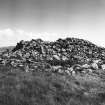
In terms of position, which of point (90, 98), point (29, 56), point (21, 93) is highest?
point (29, 56)

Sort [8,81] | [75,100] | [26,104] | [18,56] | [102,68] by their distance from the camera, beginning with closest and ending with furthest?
[26,104], [75,100], [8,81], [102,68], [18,56]

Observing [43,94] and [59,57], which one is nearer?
[43,94]

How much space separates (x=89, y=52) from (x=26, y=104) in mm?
15605

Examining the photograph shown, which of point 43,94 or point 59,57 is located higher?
point 59,57

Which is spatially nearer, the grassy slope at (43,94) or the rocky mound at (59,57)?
the grassy slope at (43,94)

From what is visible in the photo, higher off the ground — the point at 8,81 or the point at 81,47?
the point at 81,47

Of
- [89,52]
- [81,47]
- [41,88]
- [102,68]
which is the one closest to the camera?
[41,88]

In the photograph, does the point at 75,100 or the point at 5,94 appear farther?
the point at 75,100

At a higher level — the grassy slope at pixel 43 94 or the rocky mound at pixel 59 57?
the rocky mound at pixel 59 57

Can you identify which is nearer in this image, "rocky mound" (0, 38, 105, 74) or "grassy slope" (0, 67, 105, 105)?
"grassy slope" (0, 67, 105, 105)

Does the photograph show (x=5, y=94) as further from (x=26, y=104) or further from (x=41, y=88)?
(x=41, y=88)

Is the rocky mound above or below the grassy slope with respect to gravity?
above

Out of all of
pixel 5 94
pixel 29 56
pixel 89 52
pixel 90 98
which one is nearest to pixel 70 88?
pixel 90 98

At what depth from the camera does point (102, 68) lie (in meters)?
13.6
